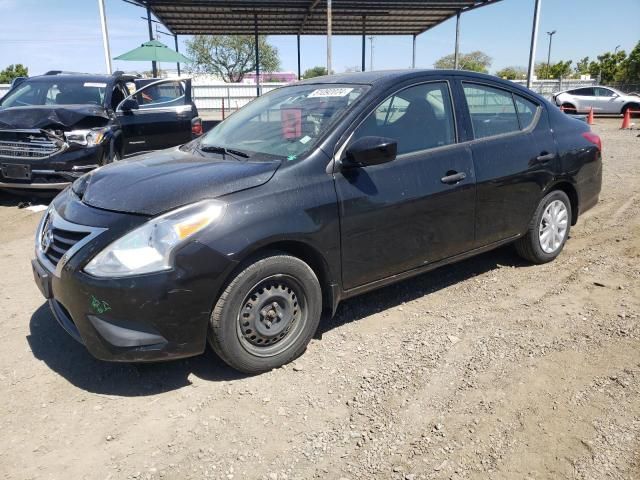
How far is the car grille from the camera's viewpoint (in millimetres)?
2699

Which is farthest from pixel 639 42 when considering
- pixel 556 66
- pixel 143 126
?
pixel 143 126

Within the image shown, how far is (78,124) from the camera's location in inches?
261

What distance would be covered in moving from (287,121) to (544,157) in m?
2.25

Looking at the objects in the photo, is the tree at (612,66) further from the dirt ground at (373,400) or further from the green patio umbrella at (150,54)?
the dirt ground at (373,400)

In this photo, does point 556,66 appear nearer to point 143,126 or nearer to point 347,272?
point 143,126

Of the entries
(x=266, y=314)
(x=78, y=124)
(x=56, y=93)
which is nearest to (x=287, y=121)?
(x=266, y=314)

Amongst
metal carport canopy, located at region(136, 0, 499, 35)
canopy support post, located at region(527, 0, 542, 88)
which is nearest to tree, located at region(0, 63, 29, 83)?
metal carport canopy, located at region(136, 0, 499, 35)

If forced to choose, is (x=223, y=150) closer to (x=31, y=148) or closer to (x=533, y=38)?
(x=31, y=148)

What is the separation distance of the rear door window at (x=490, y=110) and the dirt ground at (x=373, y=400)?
132 cm

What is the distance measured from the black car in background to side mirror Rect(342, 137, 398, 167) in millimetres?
4028

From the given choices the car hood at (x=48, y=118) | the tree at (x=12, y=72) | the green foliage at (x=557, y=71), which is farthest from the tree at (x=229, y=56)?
the car hood at (x=48, y=118)

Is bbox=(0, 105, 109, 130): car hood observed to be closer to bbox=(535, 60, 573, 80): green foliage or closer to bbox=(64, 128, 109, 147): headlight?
bbox=(64, 128, 109, 147): headlight

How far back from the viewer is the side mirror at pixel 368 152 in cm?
300

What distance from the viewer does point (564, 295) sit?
4012 mm
